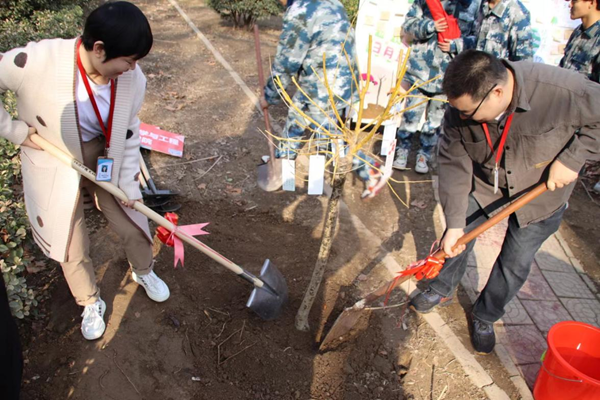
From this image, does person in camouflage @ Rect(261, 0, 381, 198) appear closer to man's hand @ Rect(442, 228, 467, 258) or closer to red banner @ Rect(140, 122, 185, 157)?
man's hand @ Rect(442, 228, 467, 258)

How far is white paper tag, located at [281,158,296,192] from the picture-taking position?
4.46 metres

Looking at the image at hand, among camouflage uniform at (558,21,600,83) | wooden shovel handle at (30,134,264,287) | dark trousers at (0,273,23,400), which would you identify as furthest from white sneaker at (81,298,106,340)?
camouflage uniform at (558,21,600,83)

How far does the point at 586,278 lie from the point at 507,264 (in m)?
1.79

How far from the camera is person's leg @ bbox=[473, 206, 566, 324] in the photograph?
267 cm

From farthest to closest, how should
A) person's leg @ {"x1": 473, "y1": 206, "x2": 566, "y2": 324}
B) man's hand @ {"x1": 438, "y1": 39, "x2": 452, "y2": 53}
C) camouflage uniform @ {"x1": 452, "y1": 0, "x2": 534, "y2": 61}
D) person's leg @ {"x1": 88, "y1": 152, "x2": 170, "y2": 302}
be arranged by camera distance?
man's hand @ {"x1": 438, "y1": 39, "x2": 452, "y2": 53}
camouflage uniform @ {"x1": 452, "y1": 0, "x2": 534, "y2": 61}
person's leg @ {"x1": 473, "y1": 206, "x2": 566, "y2": 324}
person's leg @ {"x1": 88, "y1": 152, "x2": 170, "y2": 302}

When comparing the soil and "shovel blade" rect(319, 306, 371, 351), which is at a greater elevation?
"shovel blade" rect(319, 306, 371, 351)

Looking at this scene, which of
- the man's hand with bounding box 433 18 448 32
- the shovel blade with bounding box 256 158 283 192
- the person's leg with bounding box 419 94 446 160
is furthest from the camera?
the person's leg with bounding box 419 94 446 160

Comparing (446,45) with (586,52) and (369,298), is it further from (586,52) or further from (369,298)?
Answer: (369,298)

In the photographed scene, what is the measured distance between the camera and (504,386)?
116 inches

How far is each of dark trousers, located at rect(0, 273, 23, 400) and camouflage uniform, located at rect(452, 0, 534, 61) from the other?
4.57m

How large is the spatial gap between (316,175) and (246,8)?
632 cm

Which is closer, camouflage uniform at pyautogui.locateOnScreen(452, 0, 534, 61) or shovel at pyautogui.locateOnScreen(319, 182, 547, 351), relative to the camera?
shovel at pyautogui.locateOnScreen(319, 182, 547, 351)

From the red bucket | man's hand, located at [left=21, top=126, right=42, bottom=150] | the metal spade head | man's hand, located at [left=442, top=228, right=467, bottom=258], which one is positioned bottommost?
the metal spade head

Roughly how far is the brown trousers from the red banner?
222 cm
